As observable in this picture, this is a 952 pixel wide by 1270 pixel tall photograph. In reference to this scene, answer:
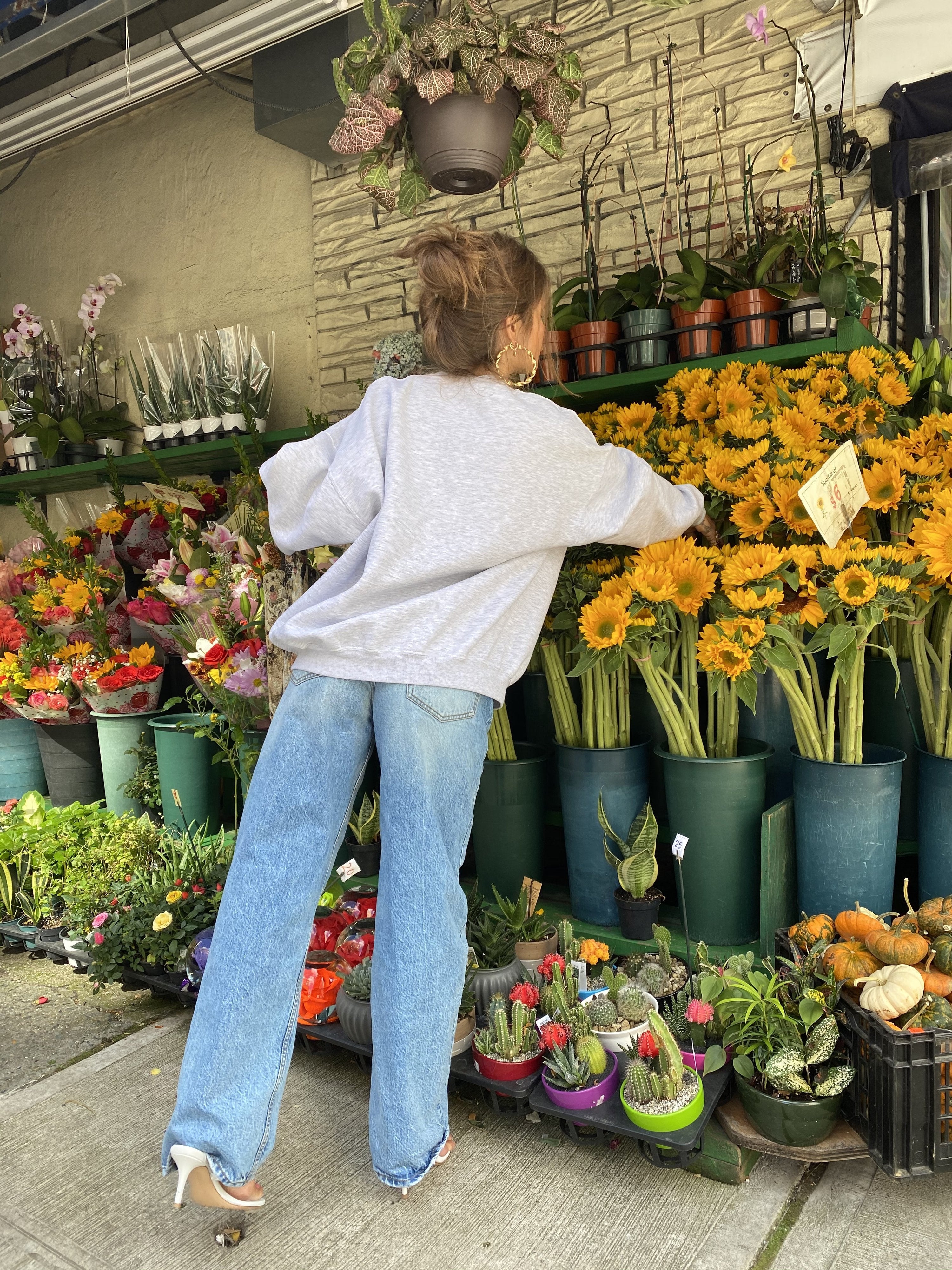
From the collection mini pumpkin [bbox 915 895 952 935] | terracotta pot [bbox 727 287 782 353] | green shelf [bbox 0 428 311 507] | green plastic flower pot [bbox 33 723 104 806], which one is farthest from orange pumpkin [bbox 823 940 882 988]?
green plastic flower pot [bbox 33 723 104 806]

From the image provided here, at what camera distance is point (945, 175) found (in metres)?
2.60

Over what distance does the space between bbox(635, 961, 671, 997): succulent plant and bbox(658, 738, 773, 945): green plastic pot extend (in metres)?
0.18

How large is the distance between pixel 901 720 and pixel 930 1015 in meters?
0.86

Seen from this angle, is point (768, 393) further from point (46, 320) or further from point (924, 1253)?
point (46, 320)

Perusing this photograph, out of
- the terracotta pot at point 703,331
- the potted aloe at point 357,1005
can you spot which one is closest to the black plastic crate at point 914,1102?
the potted aloe at point 357,1005

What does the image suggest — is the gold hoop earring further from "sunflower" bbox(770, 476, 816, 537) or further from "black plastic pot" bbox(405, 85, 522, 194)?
"black plastic pot" bbox(405, 85, 522, 194)

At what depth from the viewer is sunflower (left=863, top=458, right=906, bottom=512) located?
200cm

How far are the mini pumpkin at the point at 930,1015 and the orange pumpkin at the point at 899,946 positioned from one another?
0.08 m

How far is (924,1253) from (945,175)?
2522 mm

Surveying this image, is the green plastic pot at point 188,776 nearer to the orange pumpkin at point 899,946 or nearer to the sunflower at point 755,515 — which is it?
the sunflower at point 755,515

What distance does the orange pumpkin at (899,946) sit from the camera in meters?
1.75

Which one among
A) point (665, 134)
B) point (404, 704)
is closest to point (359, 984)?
point (404, 704)

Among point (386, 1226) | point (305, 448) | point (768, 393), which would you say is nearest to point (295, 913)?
point (386, 1226)

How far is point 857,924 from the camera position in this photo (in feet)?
6.23
